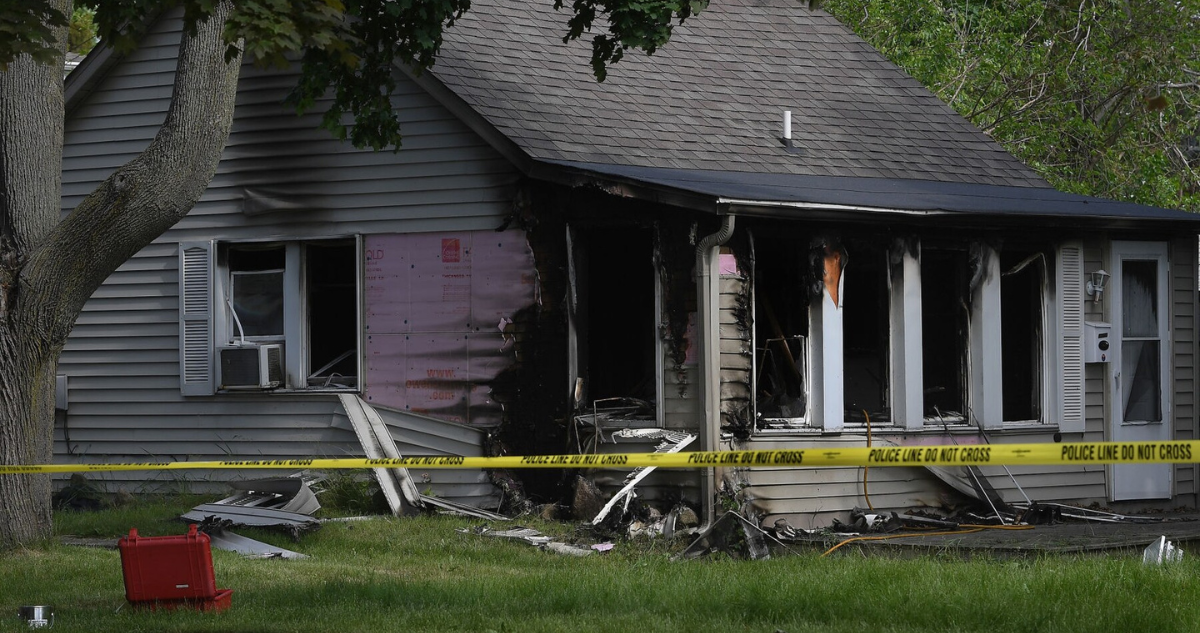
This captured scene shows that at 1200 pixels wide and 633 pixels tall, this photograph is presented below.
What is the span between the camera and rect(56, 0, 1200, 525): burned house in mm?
12133

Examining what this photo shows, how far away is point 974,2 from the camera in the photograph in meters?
26.4

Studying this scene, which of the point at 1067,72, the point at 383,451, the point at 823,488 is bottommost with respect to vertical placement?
the point at 823,488

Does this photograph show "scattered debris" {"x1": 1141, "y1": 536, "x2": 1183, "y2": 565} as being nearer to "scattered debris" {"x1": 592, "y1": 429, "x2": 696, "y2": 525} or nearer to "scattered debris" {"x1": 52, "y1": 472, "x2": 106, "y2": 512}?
"scattered debris" {"x1": 592, "y1": 429, "x2": 696, "y2": 525}

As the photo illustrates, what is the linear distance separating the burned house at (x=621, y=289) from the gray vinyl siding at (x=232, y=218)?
0.09ft

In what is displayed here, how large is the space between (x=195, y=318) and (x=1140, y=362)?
363 inches

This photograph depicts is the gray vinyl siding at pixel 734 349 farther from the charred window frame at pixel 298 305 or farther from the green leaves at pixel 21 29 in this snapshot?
the green leaves at pixel 21 29

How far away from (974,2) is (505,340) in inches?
658

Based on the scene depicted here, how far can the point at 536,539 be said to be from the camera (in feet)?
37.2

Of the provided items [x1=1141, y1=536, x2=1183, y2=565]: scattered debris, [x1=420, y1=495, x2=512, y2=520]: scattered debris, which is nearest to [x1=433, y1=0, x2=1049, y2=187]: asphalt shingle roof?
[x1=420, y1=495, x2=512, y2=520]: scattered debris

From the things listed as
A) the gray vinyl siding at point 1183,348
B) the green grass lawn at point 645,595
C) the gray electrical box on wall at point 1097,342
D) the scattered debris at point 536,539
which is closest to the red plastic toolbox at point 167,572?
the green grass lawn at point 645,595

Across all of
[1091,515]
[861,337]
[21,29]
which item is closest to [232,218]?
[861,337]

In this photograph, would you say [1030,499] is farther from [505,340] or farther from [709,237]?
[505,340]

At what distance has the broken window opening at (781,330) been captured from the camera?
12375 mm

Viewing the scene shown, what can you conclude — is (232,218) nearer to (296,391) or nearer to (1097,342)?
A: (296,391)
